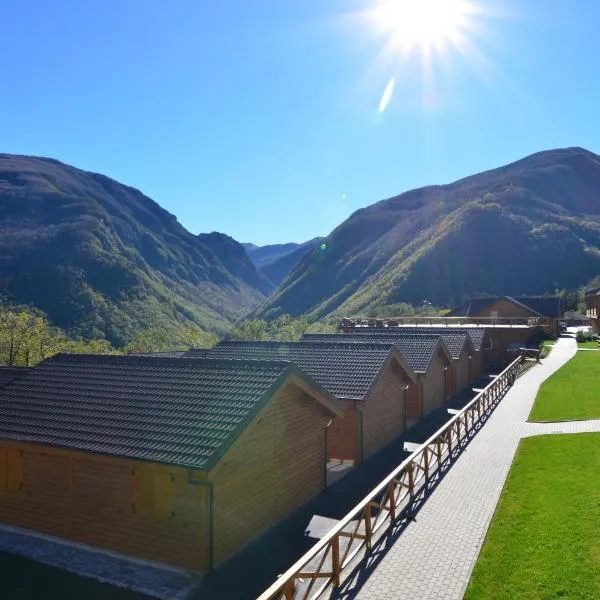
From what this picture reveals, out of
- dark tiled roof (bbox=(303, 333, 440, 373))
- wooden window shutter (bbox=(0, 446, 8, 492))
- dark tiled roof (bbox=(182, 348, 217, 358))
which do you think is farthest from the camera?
dark tiled roof (bbox=(182, 348, 217, 358))

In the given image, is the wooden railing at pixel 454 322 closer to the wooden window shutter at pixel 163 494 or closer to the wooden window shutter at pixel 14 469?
the wooden window shutter at pixel 14 469

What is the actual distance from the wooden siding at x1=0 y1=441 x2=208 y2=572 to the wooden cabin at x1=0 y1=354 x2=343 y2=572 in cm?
2

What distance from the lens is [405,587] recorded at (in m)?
9.35

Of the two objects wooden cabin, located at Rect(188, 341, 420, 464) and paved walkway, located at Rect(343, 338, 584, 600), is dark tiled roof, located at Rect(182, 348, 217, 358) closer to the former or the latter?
wooden cabin, located at Rect(188, 341, 420, 464)

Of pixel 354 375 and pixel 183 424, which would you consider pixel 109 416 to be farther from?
pixel 354 375

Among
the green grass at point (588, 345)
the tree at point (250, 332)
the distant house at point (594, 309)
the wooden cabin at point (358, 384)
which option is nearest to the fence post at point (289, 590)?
the wooden cabin at point (358, 384)

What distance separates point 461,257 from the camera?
134000mm

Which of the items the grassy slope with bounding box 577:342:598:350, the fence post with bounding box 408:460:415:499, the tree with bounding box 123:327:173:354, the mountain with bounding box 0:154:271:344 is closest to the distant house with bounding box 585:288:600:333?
the grassy slope with bounding box 577:342:598:350

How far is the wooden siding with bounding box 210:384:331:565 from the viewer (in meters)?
11.1

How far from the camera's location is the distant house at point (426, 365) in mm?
25062

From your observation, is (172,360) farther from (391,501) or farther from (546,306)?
(546,306)

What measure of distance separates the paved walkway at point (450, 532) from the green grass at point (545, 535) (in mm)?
323

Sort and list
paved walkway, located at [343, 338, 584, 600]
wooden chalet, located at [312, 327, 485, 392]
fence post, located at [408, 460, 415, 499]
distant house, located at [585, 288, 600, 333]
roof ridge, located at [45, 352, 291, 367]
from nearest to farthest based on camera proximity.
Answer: paved walkway, located at [343, 338, 584, 600] → roof ridge, located at [45, 352, 291, 367] → fence post, located at [408, 460, 415, 499] → wooden chalet, located at [312, 327, 485, 392] → distant house, located at [585, 288, 600, 333]

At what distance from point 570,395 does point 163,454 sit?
2366cm
